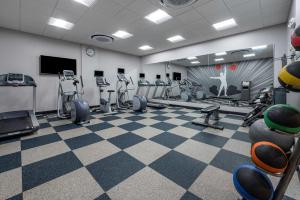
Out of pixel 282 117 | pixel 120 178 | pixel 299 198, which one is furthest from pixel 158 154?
pixel 282 117

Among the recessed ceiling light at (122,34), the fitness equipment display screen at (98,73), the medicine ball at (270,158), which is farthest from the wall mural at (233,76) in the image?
the medicine ball at (270,158)

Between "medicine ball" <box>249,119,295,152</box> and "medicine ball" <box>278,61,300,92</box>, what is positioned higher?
"medicine ball" <box>278,61,300,92</box>

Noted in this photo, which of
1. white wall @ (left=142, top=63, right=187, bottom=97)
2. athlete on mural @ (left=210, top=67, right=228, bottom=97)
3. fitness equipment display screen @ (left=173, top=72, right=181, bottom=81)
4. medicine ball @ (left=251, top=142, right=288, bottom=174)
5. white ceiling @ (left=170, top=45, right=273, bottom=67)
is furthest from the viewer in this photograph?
fitness equipment display screen @ (left=173, top=72, right=181, bottom=81)

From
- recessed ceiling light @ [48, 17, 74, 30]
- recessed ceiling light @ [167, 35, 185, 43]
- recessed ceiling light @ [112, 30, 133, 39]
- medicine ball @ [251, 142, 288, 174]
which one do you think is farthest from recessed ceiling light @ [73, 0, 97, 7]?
medicine ball @ [251, 142, 288, 174]

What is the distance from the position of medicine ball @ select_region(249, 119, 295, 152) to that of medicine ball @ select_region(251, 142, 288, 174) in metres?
0.83

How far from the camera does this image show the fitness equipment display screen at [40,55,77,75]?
5.11m

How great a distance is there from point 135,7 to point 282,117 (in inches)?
145

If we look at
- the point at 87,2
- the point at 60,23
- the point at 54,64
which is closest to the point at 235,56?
the point at 87,2

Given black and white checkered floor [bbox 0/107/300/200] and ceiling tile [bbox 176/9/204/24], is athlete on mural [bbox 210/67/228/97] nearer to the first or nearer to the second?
ceiling tile [bbox 176/9/204/24]

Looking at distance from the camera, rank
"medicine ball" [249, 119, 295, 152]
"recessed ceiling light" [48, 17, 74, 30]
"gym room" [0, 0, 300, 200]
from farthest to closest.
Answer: "recessed ceiling light" [48, 17, 74, 30]
"medicine ball" [249, 119, 295, 152]
"gym room" [0, 0, 300, 200]

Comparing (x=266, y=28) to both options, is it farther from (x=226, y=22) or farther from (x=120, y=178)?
(x=120, y=178)

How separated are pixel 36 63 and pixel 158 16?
4.67 metres

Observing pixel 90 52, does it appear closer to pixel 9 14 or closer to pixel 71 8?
pixel 9 14

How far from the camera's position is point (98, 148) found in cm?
237
